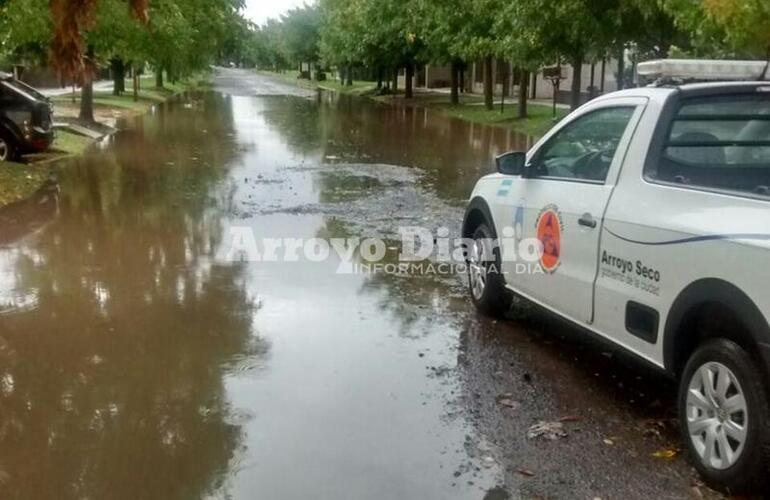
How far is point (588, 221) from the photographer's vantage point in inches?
217

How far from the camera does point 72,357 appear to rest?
630cm

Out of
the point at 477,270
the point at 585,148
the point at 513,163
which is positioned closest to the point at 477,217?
the point at 477,270

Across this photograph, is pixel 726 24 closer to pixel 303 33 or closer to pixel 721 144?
pixel 721 144

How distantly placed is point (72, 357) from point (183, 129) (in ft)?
72.7

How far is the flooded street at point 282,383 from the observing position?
4500 mm

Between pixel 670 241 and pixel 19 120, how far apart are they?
1432 cm

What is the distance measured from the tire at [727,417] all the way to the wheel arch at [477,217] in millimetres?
2809

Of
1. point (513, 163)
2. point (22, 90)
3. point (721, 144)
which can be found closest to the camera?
point (721, 144)

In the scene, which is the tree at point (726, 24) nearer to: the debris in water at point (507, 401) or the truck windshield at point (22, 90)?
the debris in water at point (507, 401)

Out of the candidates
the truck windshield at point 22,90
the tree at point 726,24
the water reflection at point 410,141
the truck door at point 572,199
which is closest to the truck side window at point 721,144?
the truck door at point 572,199

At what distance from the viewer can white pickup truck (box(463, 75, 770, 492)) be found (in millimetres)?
4117

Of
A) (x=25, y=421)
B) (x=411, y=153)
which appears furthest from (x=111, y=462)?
(x=411, y=153)

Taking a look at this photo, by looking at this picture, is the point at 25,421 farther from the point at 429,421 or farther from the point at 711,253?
the point at 711,253

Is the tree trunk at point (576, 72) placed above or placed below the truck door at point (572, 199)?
above
